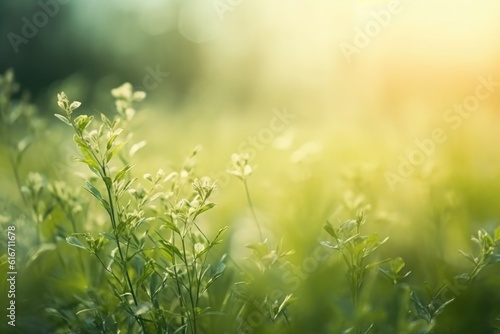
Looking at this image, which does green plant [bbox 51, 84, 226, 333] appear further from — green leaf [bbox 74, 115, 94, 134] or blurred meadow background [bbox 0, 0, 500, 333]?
blurred meadow background [bbox 0, 0, 500, 333]

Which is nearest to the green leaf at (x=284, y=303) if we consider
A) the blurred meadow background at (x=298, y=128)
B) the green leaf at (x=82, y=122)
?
the blurred meadow background at (x=298, y=128)

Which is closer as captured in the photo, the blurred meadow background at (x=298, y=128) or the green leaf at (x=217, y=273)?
the green leaf at (x=217, y=273)

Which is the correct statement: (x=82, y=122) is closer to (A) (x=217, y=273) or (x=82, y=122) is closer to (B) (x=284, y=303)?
(A) (x=217, y=273)

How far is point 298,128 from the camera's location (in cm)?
331

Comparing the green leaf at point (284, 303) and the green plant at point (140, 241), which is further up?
the green plant at point (140, 241)

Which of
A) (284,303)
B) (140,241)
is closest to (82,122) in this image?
(140,241)

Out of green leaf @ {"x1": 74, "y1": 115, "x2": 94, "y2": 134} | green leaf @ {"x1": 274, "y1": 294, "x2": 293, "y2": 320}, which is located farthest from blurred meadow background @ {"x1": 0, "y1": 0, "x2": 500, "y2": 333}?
green leaf @ {"x1": 74, "y1": 115, "x2": 94, "y2": 134}

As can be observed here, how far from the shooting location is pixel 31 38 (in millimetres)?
5715

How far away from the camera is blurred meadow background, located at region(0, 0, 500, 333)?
1.39 metres

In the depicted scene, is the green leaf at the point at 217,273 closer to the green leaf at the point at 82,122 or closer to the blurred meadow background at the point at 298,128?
the blurred meadow background at the point at 298,128

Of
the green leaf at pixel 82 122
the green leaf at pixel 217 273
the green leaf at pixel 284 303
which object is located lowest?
the green leaf at pixel 284 303

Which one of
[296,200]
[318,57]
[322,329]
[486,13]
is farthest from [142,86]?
[322,329]

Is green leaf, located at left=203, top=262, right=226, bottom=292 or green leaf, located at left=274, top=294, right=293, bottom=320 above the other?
green leaf, located at left=203, top=262, right=226, bottom=292

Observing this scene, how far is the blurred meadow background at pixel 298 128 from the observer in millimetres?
1386
